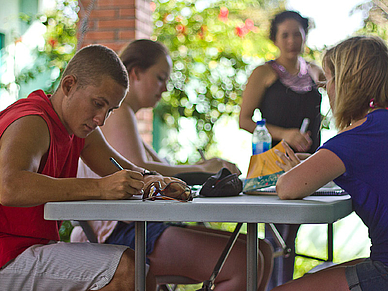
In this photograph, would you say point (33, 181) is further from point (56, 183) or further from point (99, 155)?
point (99, 155)

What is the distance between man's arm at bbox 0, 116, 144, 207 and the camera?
4.04 feet

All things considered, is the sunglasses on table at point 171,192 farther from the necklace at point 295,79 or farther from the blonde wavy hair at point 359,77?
the necklace at point 295,79

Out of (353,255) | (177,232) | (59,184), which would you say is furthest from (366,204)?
(353,255)

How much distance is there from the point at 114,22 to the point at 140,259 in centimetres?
288

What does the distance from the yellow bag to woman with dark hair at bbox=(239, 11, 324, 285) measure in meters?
0.96

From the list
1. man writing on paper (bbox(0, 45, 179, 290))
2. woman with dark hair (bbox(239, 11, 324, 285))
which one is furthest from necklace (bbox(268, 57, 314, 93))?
man writing on paper (bbox(0, 45, 179, 290))

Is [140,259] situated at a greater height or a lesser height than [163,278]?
greater

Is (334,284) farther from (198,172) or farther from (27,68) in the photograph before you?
(27,68)

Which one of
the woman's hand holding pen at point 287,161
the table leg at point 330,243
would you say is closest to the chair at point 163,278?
the woman's hand holding pen at point 287,161

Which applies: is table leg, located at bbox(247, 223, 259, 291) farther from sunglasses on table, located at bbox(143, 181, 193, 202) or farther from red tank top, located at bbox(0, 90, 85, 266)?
red tank top, located at bbox(0, 90, 85, 266)

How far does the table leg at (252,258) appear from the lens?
1252 mm

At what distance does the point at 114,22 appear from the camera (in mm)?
3748

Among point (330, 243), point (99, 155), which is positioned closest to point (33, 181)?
point (99, 155)

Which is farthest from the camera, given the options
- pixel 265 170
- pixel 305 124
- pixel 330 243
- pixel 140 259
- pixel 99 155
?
pixel 305 124
